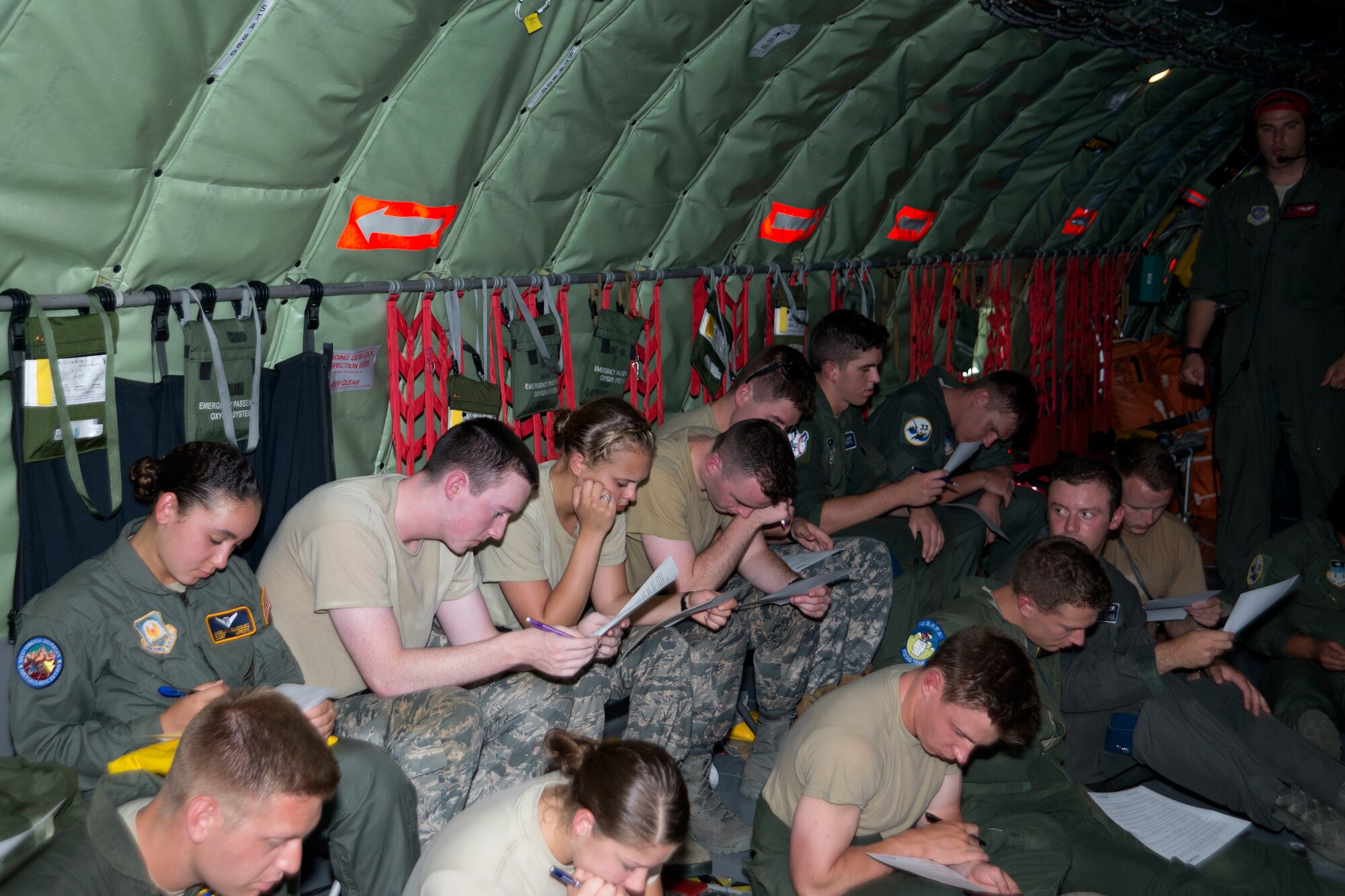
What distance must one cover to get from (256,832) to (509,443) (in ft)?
4.70

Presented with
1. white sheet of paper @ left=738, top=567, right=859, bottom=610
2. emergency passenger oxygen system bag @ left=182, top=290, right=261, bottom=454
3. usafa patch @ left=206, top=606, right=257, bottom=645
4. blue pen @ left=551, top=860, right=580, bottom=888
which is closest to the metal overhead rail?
emergency passenger oxygen system bag @ left=182, top=290, right=261, bottom=454

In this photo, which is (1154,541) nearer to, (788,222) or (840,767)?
(788,222)

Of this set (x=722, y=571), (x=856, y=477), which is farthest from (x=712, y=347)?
(x=722, y=571)

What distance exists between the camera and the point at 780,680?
14.6ft

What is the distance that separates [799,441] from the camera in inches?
204

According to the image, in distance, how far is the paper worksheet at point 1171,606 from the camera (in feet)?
14.4

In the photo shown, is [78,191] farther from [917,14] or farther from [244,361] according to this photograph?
[917,14]

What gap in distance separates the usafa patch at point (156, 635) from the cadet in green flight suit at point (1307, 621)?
3.95m

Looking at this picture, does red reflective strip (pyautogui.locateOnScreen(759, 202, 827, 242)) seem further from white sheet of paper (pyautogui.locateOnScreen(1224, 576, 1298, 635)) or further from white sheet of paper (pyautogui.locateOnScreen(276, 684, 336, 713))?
white sheet of paper (pyautogui.locateOnScreen(276, 684, 336, 713))

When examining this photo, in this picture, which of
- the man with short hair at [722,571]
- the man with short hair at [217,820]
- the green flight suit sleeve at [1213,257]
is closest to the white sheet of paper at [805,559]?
the man with short hair at [722,571]

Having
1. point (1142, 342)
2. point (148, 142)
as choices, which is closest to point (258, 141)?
point (148, 142)

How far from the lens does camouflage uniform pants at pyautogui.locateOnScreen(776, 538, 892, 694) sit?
4.62 metres

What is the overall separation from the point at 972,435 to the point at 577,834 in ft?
13.0

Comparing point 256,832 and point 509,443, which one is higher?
point 509,443
